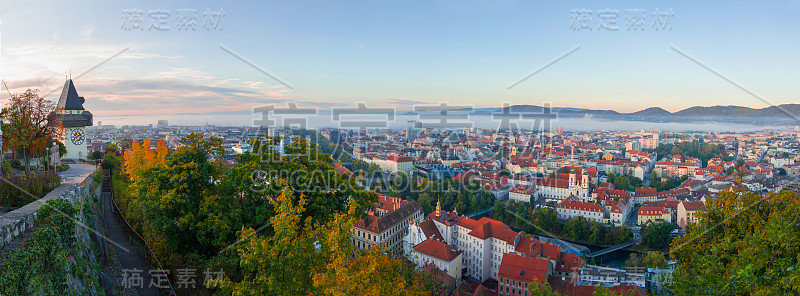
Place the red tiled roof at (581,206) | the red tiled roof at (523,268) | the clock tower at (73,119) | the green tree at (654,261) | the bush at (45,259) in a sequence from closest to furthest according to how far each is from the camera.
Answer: the bush at (45,259)
the red tiled roof at (523,268)
the clock tower at (73,119)
the green tree at (654,261)
the red tiled roof at (581,206)

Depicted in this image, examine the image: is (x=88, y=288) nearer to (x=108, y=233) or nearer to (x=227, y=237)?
(x=227, y=237)

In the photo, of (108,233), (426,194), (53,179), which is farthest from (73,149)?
(426,194)

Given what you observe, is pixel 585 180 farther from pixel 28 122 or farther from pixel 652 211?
pixel 28 122

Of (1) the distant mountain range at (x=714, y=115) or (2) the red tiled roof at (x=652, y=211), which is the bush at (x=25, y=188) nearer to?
(2) the red tiled roof at (x=652, y=211)

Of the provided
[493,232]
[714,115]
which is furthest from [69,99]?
[714,115]

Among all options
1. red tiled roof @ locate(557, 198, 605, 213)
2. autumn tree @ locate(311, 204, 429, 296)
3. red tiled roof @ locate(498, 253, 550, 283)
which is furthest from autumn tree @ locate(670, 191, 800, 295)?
red tiled roof @ locate(557, 198, 605, 213)

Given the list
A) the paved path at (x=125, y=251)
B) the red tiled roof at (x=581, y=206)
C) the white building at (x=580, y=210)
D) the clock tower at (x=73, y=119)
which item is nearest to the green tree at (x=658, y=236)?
the white building at (x=580, y=210)

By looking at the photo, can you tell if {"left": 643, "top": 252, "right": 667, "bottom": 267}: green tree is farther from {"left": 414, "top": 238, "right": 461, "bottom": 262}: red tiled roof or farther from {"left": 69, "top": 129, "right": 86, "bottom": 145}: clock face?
{"left": 69, "top": 129, "right": 86, "bottom": 145}: clock face
